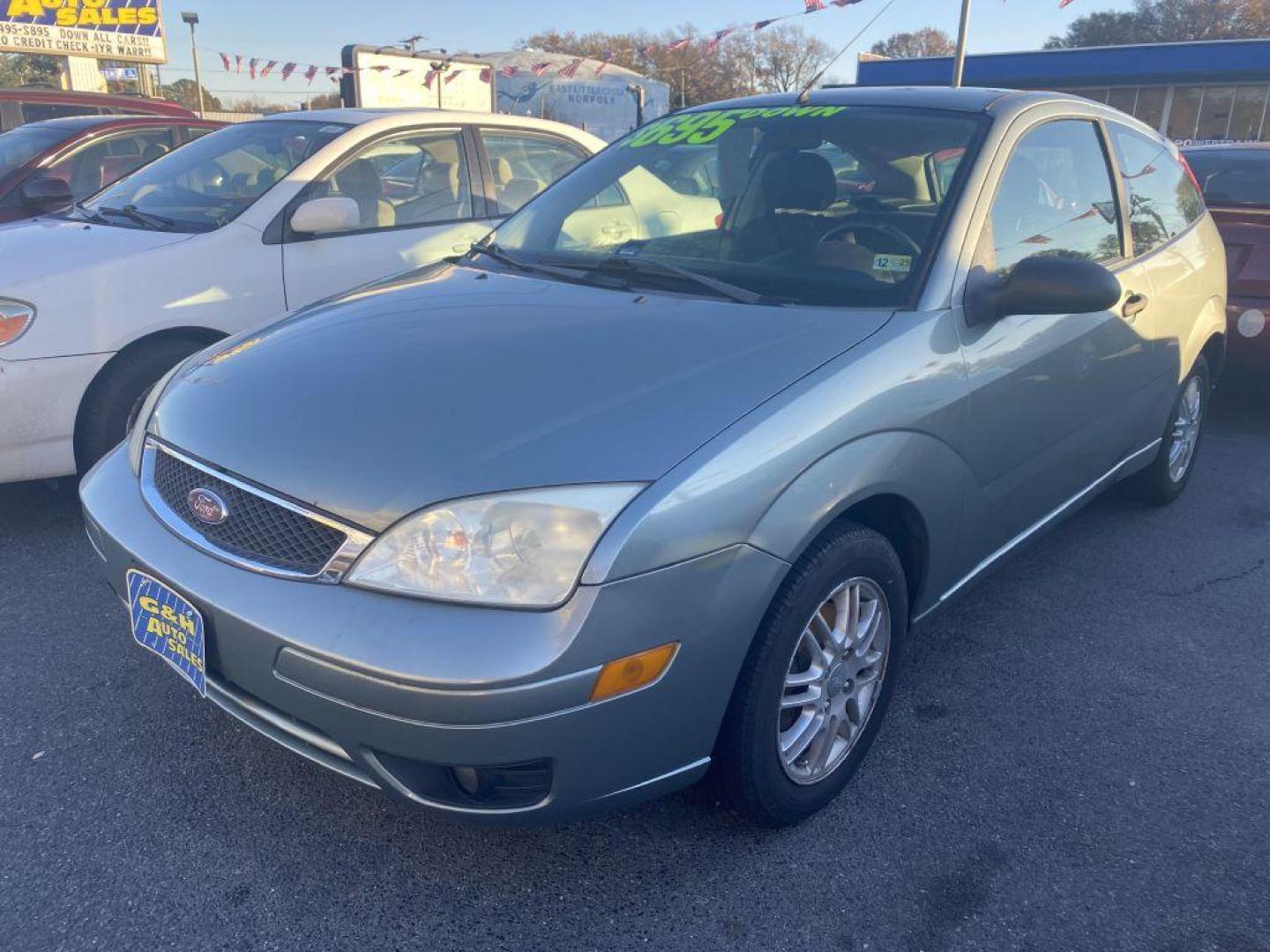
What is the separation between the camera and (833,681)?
2299 millimetres

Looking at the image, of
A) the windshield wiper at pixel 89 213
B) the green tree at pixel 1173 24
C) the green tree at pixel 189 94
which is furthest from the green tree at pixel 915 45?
the windshield wiper at pixel 89 213

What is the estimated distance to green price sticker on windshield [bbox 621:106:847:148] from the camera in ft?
10.3

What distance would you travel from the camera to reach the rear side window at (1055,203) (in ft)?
9.07

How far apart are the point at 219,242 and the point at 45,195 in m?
2.18

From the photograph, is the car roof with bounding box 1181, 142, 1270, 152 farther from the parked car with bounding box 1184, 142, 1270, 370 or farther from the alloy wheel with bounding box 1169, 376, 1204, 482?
the alloy wheel with bounding box 1169, 376, 1204, 482

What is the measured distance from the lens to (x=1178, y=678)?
9.96 ft

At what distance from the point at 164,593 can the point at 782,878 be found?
146cm

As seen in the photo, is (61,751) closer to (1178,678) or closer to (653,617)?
(653,617)

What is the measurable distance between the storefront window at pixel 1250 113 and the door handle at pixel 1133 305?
33918 millimetres

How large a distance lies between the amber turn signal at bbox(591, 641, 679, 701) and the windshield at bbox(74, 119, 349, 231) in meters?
3.26

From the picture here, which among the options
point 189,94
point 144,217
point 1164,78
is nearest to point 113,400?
point 144,217

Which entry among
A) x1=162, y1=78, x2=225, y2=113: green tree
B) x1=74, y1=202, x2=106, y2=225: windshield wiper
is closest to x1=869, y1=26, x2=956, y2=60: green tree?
x1=162, y1=78, x2=225, y2=113: green tree

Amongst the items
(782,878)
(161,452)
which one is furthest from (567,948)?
(161,452)

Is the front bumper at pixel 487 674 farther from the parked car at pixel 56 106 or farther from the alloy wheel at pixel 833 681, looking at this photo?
the parked car at pixel 56 106
